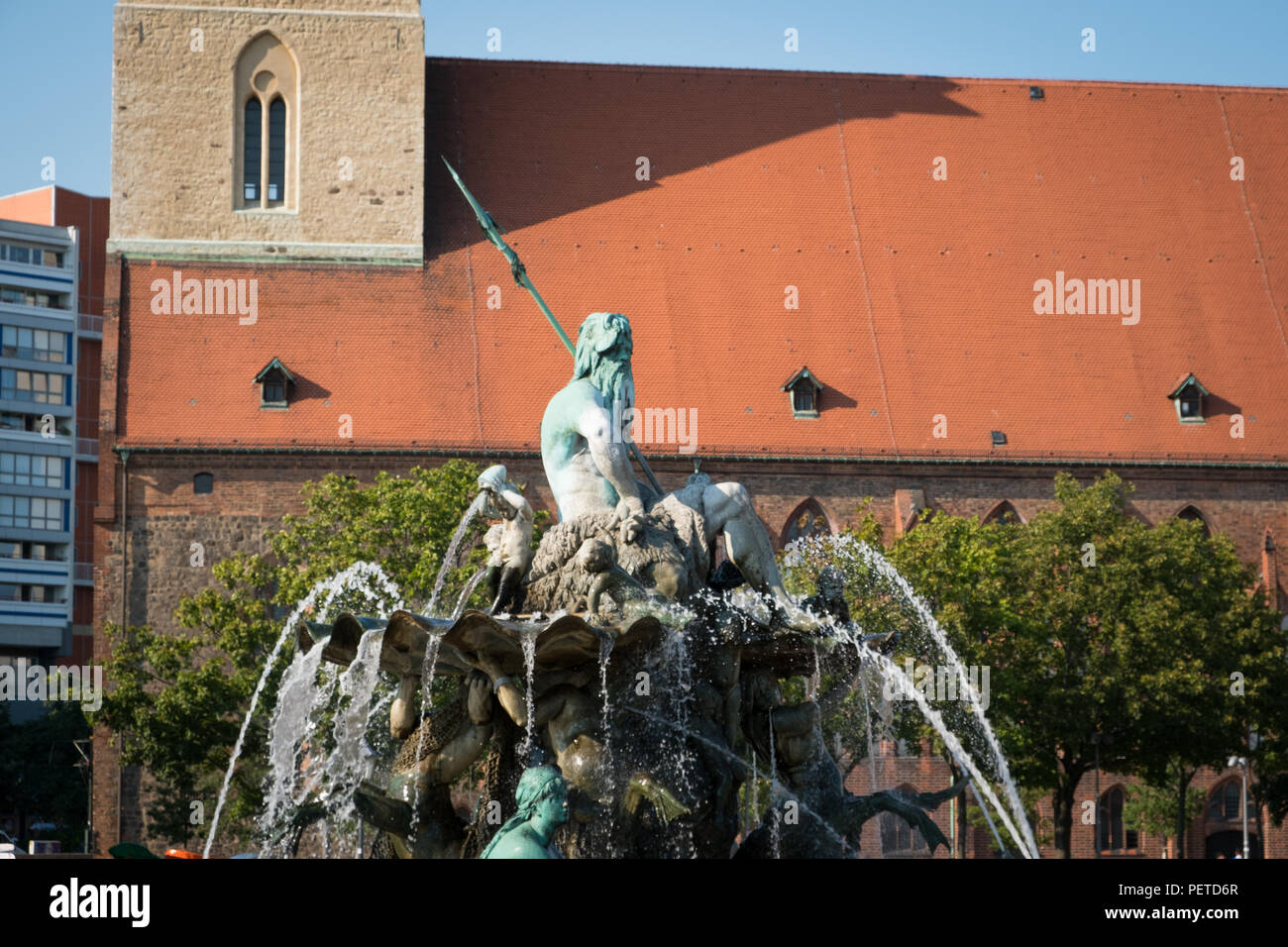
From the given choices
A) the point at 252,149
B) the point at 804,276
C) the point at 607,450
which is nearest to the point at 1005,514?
the point at 804,276

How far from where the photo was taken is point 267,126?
41.6 meters

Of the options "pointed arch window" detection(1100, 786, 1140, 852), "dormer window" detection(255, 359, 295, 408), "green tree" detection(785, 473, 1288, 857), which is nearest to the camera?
"green tree" detection(785, 473, 1288, 857)

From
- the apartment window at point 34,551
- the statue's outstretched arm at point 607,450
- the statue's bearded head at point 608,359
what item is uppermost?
the apartment window at point 34,551

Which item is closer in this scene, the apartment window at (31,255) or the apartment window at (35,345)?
the apartment window at (35,345)

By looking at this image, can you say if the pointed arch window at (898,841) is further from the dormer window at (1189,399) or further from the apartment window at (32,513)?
the apartment window at (32,513)

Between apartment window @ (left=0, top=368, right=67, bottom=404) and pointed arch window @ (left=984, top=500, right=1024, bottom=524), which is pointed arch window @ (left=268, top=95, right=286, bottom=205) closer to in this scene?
pointed arch window @ (left=984, top=500, right=1024, bottom=524)

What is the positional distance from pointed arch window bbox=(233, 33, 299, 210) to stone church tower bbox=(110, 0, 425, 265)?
0.10ft

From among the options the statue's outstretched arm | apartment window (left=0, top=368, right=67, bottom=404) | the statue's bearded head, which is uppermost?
apartment window (left=0, top=368, right=67, bottom=404)

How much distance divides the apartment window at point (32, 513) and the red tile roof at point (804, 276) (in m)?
37.8

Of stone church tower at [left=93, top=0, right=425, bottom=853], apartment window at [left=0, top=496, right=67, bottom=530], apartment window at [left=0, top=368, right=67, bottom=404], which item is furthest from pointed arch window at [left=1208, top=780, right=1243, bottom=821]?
apartment window at [left=0, top=368, right=67, bottom=404]

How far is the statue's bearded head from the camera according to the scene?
12.1 meters

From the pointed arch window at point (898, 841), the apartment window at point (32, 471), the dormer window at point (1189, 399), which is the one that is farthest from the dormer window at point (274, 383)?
→ the apartment window at point (32, 471)

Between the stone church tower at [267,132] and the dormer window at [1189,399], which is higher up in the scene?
the stone church tower at [267,132]

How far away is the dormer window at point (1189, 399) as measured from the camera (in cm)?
A: 4144
